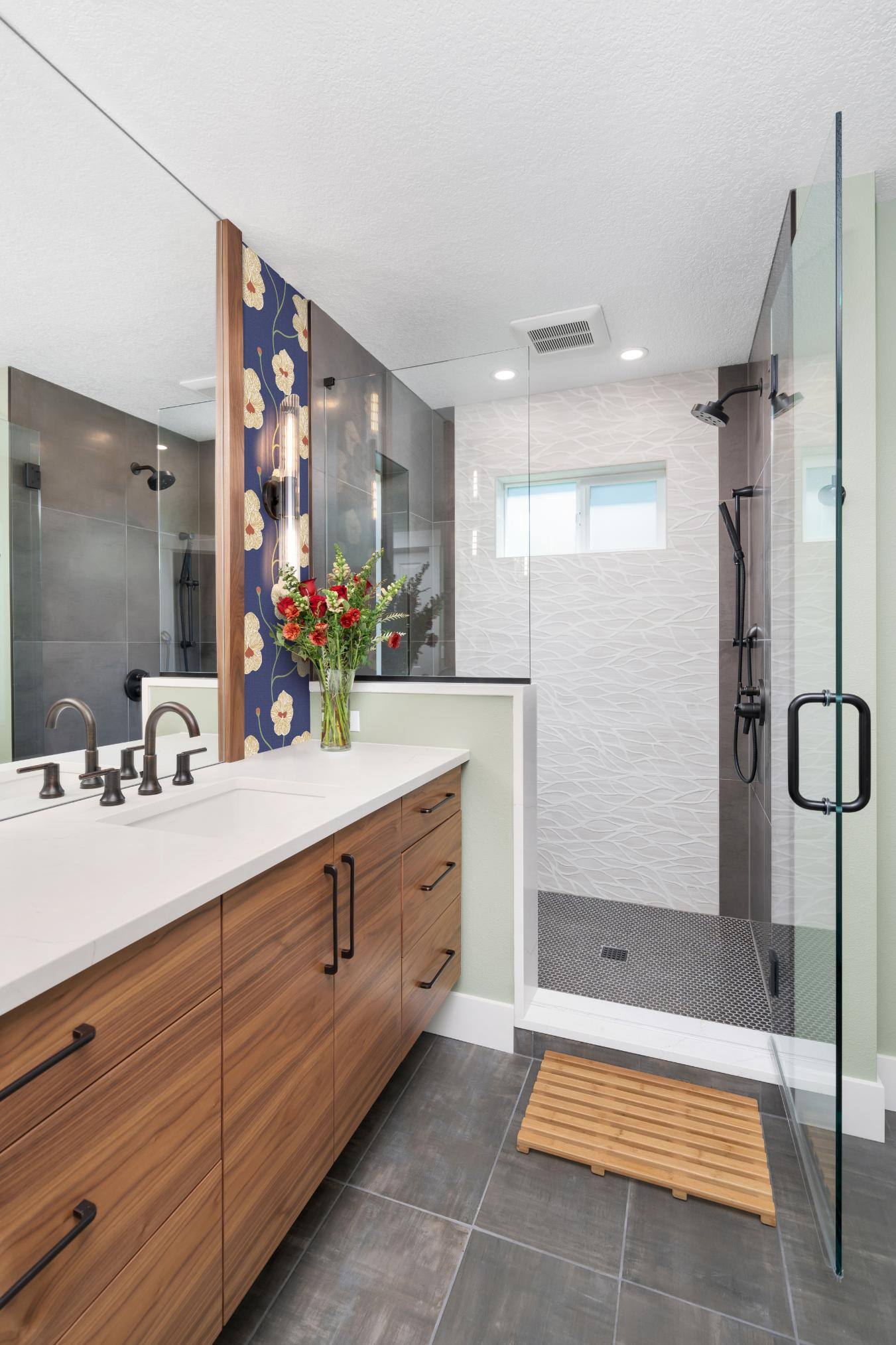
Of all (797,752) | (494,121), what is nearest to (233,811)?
(797,752)

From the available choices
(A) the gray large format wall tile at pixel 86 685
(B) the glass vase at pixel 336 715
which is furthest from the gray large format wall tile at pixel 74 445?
(B) the glass vase at pixel 336 715

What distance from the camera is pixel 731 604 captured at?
117 inches

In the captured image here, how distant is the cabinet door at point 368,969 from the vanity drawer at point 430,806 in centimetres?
5

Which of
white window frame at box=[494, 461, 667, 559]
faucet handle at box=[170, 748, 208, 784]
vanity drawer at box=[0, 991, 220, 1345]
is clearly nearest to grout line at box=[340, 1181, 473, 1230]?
vanity drawer at box=[0, 991, 220, 1345]

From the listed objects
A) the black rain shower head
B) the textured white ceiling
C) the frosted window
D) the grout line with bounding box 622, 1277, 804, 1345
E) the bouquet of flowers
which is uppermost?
the textured white ceiling

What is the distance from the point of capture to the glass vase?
212cm

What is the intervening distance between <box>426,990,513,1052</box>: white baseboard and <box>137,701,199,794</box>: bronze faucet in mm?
1240

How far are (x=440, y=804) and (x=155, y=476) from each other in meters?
1.19

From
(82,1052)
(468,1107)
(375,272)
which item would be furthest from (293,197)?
(468,1107)

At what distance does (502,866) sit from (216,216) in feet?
7.00

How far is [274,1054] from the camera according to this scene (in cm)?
116

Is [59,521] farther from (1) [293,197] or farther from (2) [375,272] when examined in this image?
(2) [375,272]

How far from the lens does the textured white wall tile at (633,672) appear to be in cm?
301

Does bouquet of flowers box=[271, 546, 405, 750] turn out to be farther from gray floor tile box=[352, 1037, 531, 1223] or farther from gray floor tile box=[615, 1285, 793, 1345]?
gray floor tile box=[615, 1285, 793, 1345]
